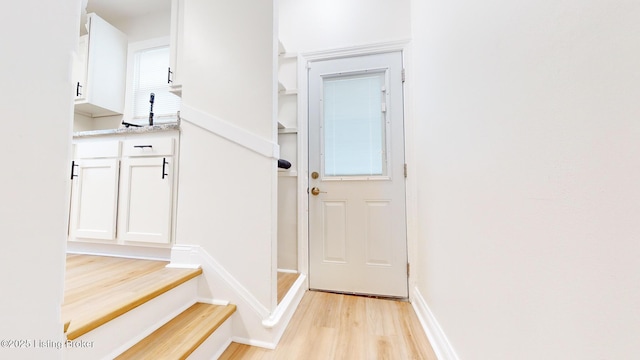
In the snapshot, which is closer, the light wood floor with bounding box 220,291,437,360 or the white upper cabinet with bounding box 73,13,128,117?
the light wood floor with bounding box 220,291,437,360

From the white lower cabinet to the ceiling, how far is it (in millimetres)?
1708

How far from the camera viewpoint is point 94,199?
1.71 meters

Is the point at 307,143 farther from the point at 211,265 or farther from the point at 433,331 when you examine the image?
the point at 433,331

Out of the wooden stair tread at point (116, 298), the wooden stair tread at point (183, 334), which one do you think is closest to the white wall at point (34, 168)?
the wooden stair tread at point (116, 298)

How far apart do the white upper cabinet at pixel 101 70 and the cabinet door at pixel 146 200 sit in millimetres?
1254

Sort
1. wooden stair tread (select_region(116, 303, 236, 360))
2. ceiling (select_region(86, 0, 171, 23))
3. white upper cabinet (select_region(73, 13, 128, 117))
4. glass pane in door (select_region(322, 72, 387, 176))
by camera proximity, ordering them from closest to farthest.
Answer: wooden stair tread (select_region(116, 303, 236, 360))
glass pane in door (select_region(322, 72, 387, 176))
white upper cabinet (select_region(73, 13, 128, 117))
ceiling (select_region(86, 0, 171, 23))

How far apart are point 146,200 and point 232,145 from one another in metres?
0.76

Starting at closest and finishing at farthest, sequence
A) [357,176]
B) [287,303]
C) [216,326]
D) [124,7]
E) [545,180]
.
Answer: [545,180] < [216,326] < [287,303] < [357,176] < [124,7]

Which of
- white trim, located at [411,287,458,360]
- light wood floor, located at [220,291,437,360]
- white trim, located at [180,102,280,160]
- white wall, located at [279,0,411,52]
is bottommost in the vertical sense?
light wood floor, located at [220,291,437,360]

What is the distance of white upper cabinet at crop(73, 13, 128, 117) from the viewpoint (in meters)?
2.26

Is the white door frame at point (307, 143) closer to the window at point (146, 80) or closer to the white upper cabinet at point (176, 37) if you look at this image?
the white upper cabinet at point (176, 37)

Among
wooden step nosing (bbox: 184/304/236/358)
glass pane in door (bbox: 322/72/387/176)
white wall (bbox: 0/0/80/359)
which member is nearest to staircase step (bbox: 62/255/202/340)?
wooden step nosing (bbox: 184/304/236/358)

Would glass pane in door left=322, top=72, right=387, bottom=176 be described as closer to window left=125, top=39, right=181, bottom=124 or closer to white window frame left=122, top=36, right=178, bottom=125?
window left=125, top=39, right=181, bottom=124

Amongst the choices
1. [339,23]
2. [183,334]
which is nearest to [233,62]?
[339,23]
